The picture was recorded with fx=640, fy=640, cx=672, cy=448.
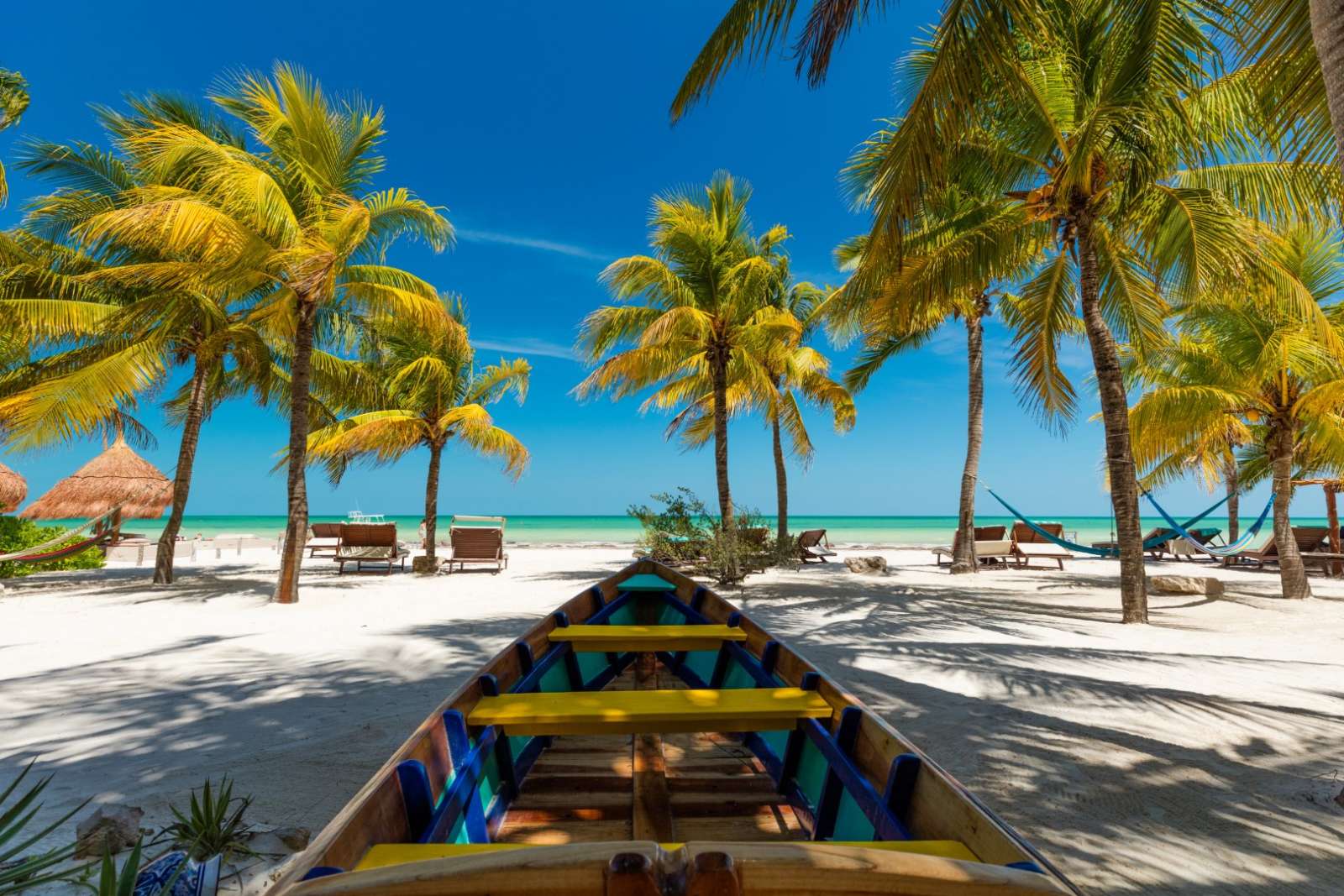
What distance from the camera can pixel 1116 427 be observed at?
26.4 ft

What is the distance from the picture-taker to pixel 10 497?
17562 mm

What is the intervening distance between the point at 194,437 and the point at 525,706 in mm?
13201

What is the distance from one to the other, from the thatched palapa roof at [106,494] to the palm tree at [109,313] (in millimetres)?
8789

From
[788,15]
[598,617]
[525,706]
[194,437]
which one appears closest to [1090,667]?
[598,617]

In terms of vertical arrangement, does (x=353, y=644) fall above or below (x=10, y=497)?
below

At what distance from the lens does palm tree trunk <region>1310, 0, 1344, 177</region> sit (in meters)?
2.86

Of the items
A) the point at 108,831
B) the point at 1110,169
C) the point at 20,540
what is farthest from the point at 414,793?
the point at 20,540

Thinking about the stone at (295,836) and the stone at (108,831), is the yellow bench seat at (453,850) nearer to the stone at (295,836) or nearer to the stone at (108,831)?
the stone at (295,836)

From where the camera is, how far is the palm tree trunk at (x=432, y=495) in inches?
623

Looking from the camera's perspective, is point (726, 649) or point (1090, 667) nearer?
point (726, 649)

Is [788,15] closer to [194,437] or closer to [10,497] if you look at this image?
[194,437]

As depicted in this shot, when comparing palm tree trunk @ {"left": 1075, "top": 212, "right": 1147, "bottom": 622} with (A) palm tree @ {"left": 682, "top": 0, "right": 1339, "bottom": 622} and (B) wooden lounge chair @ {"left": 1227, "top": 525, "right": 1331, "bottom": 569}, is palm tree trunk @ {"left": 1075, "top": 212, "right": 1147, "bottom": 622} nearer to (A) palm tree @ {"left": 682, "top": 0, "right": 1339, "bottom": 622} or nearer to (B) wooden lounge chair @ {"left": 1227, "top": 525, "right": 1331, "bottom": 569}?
(A) palm tree @ {"left": 682, "top": 0, "right": 1339, "bottom": 622}

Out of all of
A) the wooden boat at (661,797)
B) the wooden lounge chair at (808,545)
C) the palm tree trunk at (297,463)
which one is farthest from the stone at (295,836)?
the wooden lounge chair at (808,545)

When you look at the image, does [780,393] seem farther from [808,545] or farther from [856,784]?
[856,784]
